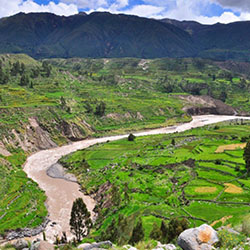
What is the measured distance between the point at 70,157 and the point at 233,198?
189 ft

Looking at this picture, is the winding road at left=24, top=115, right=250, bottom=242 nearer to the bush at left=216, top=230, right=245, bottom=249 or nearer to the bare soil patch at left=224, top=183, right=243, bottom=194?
the bare soil patch at left=224, top=183, right=243, bottom=194

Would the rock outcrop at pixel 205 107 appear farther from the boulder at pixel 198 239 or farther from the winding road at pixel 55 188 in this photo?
the boulder at pixel 198 239

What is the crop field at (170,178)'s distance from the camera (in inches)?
1790

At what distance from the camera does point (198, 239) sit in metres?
18.5

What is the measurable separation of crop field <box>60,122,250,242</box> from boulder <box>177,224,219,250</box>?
14790mm

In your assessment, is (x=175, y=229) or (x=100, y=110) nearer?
(x=175, y=229)

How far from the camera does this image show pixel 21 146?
9631 cm

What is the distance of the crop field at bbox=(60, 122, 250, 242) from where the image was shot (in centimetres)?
4547

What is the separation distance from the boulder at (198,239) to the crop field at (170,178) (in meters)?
14.8

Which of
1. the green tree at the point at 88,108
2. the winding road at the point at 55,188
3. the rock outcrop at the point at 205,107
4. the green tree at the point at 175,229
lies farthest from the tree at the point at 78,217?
the rock outcrop at the point at 205,107

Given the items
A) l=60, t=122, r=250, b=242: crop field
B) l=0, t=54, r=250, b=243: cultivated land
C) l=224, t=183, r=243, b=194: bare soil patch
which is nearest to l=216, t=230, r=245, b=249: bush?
l=60, t=122, r=250, b=242: crop field

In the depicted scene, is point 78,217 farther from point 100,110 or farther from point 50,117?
point 100,110

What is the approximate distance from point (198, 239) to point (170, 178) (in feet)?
141

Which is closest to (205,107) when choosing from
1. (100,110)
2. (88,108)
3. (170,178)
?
(100,110)
